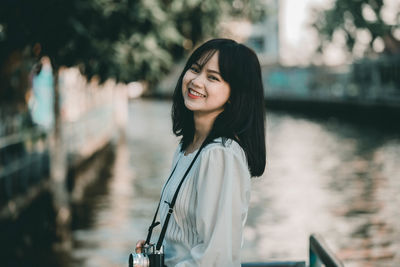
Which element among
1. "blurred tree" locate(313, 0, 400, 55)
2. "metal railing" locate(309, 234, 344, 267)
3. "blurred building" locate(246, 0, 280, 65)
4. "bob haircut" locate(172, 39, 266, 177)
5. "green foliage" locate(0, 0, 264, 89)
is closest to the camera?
"bob haircut" locate(172, 39, 266, 177)

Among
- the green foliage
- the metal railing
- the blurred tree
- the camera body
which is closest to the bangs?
the camera body

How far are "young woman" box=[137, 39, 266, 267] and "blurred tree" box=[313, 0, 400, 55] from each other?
102 feet

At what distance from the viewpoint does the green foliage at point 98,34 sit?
594 cm

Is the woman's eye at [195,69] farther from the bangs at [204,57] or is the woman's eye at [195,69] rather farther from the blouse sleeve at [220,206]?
the blouse sleeve at [220,206]

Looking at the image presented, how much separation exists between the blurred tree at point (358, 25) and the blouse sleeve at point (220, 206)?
102 ft

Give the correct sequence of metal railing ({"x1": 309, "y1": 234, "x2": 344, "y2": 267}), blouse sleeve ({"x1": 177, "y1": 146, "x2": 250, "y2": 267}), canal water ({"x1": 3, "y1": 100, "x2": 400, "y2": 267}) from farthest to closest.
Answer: canal water ({"x1": 3, "y1": 100, "x2": 400, "y2": 267}), metal railing ({"x1": 309, "y1": 234, "x2": 344, "y2": 267}), blouse sleeve ({"x1": 177, "y1": 146, "x2": 250, "y2": 267})

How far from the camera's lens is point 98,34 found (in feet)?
23.0

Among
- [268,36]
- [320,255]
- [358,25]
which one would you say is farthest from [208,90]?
[268,36]

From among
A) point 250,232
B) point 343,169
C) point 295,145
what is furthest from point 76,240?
point 295,145

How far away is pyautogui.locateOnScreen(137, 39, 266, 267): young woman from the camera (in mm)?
1916

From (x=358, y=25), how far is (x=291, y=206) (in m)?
26.1

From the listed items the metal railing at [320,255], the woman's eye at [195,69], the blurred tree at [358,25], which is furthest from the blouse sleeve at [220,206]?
the blurred tree at [358,25]

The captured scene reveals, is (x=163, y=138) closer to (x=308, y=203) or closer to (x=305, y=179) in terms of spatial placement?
(x=305, y=179)

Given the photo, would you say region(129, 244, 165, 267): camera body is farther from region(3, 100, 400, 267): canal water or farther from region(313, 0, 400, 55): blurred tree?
region(313, 0, 400, 55): blurred tree
